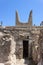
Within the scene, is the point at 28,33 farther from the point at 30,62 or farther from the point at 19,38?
the point at 30,62

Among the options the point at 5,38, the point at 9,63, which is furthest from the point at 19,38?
the point at 9,63

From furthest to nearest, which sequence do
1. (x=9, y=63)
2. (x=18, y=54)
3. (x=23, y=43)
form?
(x=23, y=43), (x=18, y=54), (x=9, y=63)

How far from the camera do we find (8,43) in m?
13.2

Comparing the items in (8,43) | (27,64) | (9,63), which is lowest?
(27,64)

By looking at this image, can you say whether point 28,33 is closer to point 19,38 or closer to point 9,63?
point 19,38

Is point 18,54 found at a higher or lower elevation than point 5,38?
lower

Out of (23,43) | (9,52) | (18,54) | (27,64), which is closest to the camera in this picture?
(9,52)

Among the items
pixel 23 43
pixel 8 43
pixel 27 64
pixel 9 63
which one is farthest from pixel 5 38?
pixel 23 43

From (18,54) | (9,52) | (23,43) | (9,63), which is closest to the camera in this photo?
(9,63)

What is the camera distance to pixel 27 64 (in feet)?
58.9

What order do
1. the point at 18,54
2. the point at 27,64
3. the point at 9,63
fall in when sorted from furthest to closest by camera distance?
the point at 18,54 → the point at 27,64 → the point at 9,63

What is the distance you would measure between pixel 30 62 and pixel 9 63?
745 centimetres

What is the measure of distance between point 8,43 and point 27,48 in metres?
9.19

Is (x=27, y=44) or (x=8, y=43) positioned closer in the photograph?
(x=8, y=43)
